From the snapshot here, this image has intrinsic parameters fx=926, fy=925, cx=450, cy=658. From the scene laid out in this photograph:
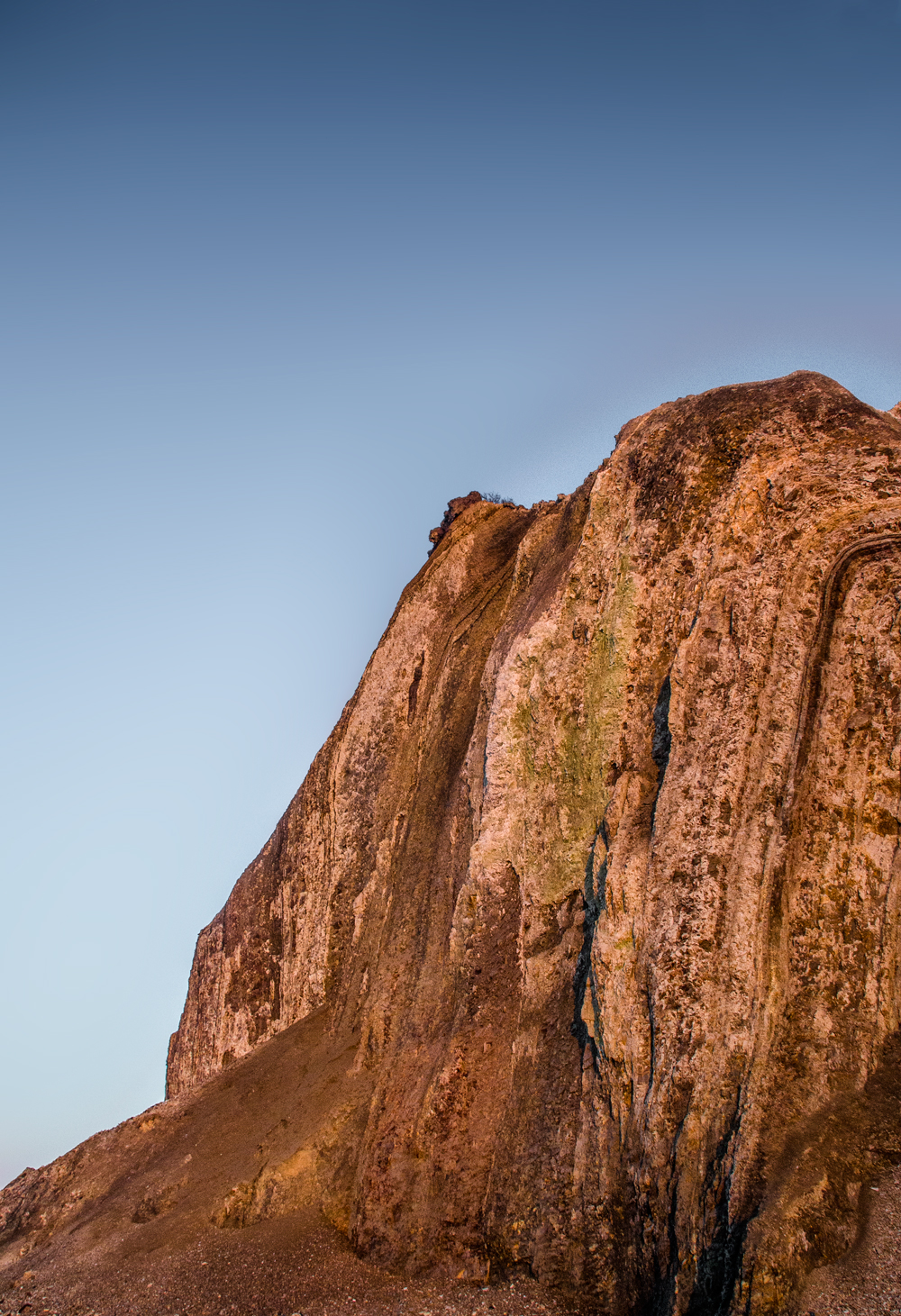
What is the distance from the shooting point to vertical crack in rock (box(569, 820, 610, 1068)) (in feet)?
32.8

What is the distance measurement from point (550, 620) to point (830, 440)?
4223mm

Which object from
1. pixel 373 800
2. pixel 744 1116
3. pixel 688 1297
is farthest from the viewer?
pixel 373 800

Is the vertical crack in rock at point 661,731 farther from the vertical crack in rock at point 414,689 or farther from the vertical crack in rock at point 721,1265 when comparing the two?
the vertical crack in rock at point 414,689

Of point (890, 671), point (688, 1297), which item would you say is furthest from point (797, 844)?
point (688, 1297)

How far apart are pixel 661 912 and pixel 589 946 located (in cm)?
143

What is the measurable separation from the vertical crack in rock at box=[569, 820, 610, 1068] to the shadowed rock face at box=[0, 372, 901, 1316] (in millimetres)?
52

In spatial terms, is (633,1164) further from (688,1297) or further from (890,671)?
(890,671)

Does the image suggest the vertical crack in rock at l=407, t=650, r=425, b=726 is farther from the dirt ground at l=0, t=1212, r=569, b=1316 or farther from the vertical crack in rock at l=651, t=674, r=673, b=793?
the dirt ground at l=0, t=1212, r=569, b=1316

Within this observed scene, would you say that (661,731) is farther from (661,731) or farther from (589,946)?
(589,946)

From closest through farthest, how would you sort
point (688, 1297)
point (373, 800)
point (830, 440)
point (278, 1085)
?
point (688, 1297) < point (830, 440) < point (278, 1085) < point (373, 800)

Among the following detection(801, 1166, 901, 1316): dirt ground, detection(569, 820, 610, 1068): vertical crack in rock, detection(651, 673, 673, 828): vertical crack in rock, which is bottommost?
detection(801, 1166, 901, 1316): dirt ground

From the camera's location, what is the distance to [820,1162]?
26.2 ft

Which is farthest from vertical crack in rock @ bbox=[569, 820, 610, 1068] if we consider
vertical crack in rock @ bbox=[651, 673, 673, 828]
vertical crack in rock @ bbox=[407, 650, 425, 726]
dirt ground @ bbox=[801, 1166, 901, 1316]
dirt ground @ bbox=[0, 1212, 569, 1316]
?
vertical crack in rock @ bbox=[407, 650, 425, 726]

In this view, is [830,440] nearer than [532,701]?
Yes
